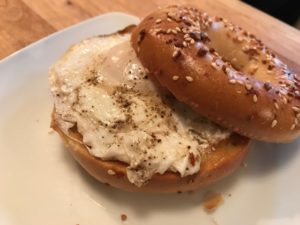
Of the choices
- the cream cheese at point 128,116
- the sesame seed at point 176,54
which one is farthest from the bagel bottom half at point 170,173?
the sesame seed at point 176,54

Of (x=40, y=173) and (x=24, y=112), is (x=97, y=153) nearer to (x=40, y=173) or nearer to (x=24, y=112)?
(x=40, y=173)

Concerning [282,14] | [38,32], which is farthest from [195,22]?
[282,14]

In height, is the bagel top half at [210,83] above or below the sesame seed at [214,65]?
below

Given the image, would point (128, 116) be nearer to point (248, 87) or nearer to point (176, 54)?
point (176, 54)

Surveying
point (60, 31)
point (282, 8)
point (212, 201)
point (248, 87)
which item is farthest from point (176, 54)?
point (282, 8)

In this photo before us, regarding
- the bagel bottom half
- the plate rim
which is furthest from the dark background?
the bagel bottom half

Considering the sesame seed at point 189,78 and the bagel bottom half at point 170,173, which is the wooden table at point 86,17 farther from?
the sesame seed at point 189,78
